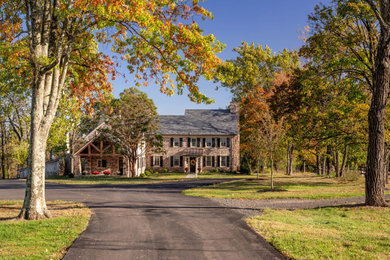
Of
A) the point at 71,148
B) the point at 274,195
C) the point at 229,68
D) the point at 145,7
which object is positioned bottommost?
the point at 274,195

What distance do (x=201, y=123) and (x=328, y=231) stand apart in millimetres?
38156

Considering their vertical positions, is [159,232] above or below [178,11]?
below

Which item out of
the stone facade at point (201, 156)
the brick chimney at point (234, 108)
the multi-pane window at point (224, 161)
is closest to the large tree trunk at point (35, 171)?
the stone facade at point (201, 156)

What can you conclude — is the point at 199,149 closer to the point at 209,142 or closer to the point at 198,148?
the point at 198,148

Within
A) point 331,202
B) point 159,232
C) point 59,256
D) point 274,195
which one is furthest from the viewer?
point 274,195

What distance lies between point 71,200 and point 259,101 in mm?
31489

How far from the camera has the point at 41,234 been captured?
8969 millimetres

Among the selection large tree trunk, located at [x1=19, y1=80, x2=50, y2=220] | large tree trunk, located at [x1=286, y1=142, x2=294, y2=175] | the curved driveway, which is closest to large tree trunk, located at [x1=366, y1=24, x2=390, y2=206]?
the curved driveway

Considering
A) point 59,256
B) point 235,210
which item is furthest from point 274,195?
point 59,256

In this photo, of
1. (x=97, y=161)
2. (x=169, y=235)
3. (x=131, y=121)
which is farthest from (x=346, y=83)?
(x=97, y=161)

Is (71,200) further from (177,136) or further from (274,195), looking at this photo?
(177,136)

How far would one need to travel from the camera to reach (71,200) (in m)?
16.3

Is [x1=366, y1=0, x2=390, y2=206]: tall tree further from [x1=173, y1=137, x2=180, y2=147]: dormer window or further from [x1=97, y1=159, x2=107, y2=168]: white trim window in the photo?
[x1=173, y1=137, x2=180, y2=147]: dormer window

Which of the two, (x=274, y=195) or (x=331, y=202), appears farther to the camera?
(x=274, y=195)
